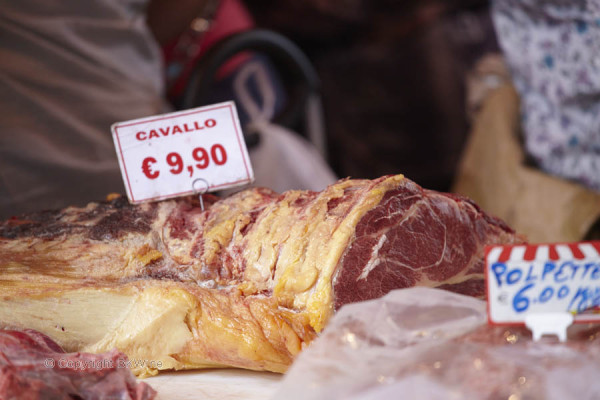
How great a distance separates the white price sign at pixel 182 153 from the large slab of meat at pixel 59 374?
0.50 m

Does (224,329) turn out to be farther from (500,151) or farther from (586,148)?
(500,151)

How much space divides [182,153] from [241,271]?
400 mm

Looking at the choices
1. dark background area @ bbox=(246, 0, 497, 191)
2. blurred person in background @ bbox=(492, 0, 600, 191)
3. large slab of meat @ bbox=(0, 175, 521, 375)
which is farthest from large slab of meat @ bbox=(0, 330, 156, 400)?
dark background area @ bbox=(246, 0, 497, 191)

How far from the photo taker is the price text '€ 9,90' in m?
1.80

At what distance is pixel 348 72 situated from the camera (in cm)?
532

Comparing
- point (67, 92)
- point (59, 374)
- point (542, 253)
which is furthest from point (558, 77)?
point (59, 374)

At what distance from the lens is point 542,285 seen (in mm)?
1305

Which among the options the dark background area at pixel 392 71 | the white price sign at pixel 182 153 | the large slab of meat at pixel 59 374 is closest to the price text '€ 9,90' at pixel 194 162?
the white price sign at pixel 182 153

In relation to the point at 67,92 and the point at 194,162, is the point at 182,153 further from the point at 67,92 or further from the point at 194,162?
the point at 67,92

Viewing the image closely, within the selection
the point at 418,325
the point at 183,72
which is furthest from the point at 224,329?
the point at 183,72

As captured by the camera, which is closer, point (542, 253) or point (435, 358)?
point (435, 358)

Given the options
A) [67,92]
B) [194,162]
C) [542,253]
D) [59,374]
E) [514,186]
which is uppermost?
[67,92]

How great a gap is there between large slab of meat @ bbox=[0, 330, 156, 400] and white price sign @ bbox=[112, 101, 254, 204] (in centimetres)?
50

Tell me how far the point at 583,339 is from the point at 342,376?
55cm
